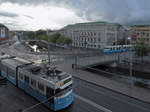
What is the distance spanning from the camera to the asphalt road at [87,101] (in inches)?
428

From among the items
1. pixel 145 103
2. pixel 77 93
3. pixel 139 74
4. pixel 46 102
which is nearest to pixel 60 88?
pixel 46 102

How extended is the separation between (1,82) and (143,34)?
67044 mm

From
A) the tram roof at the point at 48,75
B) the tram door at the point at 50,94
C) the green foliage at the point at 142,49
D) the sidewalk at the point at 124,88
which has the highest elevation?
the green foliage at the point at 142,49

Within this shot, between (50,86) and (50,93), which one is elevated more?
(50,86)

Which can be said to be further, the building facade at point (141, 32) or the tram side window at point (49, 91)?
the building facade at point (141, 32)

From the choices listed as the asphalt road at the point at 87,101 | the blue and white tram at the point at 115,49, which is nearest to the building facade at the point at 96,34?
the blue and white tram at the point at 115,49

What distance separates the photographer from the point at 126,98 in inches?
498

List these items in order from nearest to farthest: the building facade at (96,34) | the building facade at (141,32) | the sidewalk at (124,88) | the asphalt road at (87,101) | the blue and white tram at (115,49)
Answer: the asphalt road at (87,101)
the sidewalk at (124,88)
the blue and white tram at (115,49)
the building facade at (141,32)
the building facade at (96,34)

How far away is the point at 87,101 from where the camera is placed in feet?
40.2

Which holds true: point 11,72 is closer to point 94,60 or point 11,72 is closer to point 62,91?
point 62,91

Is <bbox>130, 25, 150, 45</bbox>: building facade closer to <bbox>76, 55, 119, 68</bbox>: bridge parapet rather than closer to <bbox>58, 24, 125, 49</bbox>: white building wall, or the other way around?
<bbox>58, 24, 125, 49</bbox>: white building wall

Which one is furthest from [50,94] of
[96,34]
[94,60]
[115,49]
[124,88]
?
[96,34]

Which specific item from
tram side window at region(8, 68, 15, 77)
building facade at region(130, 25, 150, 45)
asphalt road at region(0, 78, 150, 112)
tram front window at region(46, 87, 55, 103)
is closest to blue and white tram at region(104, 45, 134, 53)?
building facade at region(130, 25, 150, 45)

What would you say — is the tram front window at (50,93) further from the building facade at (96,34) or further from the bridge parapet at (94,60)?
the building facade at (96,34)
